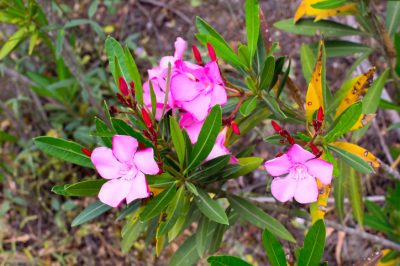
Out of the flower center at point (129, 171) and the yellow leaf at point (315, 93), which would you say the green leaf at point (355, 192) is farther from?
the flower center at point (129, 171)

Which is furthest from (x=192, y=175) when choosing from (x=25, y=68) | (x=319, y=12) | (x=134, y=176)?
(x=25, y=68)

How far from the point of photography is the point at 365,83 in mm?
1496

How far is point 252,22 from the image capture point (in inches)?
52.5

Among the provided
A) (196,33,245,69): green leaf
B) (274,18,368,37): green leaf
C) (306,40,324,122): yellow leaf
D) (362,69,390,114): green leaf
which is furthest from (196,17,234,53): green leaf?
(362,69,390,114): green leaf

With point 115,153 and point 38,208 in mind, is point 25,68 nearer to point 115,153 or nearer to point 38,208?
point 38,208

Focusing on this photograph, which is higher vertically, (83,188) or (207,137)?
(207,137)

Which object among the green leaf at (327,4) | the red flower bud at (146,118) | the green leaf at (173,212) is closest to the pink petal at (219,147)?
the green leaf at (173,212)

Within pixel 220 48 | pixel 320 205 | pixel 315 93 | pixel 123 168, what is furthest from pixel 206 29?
pixel 320 205

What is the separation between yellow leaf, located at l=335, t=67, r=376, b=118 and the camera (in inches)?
58.7

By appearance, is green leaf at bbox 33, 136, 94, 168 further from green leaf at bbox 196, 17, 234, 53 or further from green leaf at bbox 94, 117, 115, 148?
green leaf at bbox 196, 17, 234, 53

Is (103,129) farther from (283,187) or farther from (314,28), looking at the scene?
(314,28)

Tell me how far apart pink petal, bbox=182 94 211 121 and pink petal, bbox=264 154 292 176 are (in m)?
0.19

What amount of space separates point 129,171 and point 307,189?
1.33 ft

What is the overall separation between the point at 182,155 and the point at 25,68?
6.49 feet
